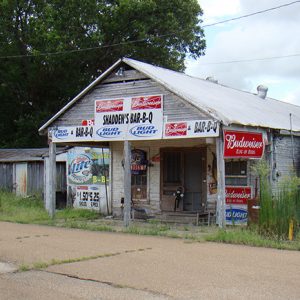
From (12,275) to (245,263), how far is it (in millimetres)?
4100

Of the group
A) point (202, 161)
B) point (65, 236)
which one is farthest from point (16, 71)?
point (65, 236)

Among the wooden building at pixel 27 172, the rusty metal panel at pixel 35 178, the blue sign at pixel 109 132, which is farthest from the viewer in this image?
the rusty metal panel at pixel 35 178

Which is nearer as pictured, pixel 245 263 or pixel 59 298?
pixel 59 298

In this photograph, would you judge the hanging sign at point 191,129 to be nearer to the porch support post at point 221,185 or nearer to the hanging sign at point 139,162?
→ the porch support post at point 221,185

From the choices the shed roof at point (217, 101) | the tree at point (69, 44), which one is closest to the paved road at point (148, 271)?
Answer: the shed roof at point (217, 101)

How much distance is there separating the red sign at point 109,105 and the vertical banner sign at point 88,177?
12.4 feet

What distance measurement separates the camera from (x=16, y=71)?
3167cm

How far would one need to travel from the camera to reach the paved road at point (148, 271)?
7.52m

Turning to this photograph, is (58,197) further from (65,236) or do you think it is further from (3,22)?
(3,22)

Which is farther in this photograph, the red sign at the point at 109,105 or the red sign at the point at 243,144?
the red sign at the point at 109,105

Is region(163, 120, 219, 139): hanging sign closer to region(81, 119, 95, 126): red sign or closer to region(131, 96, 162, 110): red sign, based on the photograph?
region(131, 96, 162, 110): red sign

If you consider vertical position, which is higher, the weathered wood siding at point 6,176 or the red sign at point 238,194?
the weathered wood siding at point 6,176

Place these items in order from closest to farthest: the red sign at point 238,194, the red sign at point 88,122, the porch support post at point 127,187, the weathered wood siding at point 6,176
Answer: the porch support post at point 127,187
the red sign at point 238,194
the red sign at point 88,122
the weathered wood siding at point 6,176

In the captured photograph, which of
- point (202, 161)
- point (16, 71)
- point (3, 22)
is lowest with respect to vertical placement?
point (202, 161)
